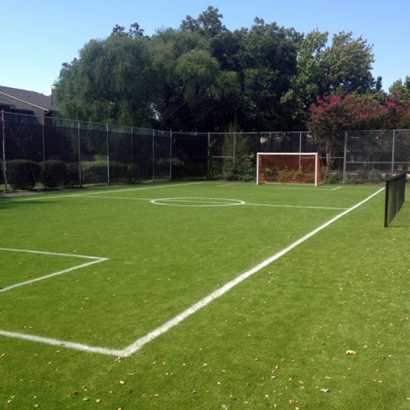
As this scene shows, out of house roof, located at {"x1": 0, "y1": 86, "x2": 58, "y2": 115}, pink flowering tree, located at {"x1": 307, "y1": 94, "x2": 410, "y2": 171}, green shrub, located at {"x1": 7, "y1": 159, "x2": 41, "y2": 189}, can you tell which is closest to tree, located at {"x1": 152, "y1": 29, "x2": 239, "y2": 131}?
pink flowering tree, located at {"x1": 307, "y1": 94, "x2": 410, "y2": 171}

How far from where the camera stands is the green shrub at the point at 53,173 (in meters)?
22.1

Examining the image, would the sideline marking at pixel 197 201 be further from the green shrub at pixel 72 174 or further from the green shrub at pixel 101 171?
the green shrub at pixel 101 171

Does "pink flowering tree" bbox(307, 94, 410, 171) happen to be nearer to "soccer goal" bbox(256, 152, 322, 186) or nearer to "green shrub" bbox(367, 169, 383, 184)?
"soccer goal" bbox(256, 152, 322, 186)

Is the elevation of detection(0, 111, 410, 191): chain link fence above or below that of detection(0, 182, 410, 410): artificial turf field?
above

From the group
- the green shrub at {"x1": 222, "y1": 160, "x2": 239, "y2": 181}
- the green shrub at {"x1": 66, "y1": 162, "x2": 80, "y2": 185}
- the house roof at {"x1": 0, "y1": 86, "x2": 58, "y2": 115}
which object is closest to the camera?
the green shrub at {"x1": 66, "y1": 162, "x2": 80, "y2": 185}

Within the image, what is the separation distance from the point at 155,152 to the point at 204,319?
26.4m

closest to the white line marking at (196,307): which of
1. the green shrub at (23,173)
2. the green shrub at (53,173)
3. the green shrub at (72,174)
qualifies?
the green shrub at (23,173)

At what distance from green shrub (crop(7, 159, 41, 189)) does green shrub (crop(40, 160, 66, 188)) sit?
0.30 m

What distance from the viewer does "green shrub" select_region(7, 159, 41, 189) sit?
67.6ft

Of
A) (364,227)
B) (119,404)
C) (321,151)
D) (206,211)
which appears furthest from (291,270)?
(321,151)

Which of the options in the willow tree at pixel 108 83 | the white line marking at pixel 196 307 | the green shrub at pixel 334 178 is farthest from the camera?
the willow tree at pixel 108 83

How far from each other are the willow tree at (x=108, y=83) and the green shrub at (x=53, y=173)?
9627 millimetres

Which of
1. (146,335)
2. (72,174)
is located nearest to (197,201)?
(72,174)

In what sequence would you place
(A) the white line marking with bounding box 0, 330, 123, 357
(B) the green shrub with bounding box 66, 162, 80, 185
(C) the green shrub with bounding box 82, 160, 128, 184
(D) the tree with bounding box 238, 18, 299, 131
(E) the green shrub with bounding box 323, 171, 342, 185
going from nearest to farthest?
(A) the white line marking with bounding box 0, 330, 123, 357 < (B) the green shrub with bounding box 66, 162, 80, 185 < (C) the green shrub with bounding box 82, 160, 128, 184 < (E) the green shrub with bounding box 323, 171, 342, 185 < (D) the tree with bounding box 238, 18, 299, 131
